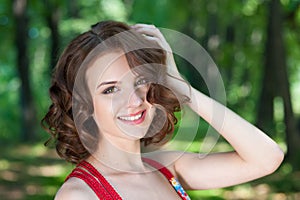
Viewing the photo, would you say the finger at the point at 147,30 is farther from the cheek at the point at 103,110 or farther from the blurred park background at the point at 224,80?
the blurred park background at the point at 224,80

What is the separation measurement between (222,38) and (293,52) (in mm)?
9521

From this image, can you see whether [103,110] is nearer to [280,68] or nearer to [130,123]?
[130,123]

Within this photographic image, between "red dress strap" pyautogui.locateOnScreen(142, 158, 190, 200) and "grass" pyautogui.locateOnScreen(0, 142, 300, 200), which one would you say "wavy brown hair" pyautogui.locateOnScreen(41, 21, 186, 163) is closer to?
"red dress strap" pyautogui.locateOnScreen(142, 158, 190, 200)

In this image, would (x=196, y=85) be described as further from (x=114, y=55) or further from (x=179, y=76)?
(x=114, y=55)

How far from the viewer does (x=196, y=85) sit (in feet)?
7.22

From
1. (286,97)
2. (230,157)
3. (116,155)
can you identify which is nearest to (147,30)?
(116,155)

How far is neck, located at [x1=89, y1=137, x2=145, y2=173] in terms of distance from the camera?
196cm

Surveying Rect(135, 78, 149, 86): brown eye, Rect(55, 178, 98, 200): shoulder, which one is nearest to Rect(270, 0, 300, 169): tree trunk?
Rect(135, 78, 149, 86): brown eye

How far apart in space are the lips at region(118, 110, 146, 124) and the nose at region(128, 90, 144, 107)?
3 cm

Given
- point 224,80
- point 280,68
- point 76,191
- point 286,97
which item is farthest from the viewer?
point 224,80

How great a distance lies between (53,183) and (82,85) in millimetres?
6972

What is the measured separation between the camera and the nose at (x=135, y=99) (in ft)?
5.87

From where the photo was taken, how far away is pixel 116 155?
6.52ft

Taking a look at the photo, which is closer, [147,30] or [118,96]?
[118,96]
